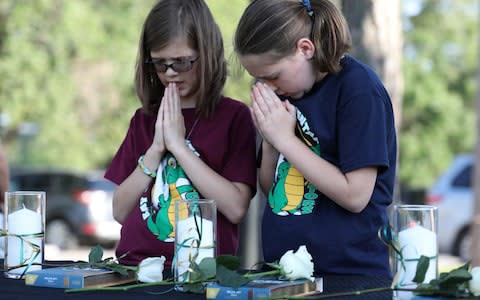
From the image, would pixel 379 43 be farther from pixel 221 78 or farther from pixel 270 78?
pixel 270 78

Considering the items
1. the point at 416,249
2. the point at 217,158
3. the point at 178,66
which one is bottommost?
the point at 416,249

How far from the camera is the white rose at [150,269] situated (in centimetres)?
224

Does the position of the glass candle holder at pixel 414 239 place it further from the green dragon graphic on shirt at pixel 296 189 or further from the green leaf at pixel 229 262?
the green dragon graphic on shirt at pixel 296 189

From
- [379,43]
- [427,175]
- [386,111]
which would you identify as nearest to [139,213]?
[386,111]

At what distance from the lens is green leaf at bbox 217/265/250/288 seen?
2.01 meters

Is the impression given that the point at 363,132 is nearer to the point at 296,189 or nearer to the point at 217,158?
the point at 296,189

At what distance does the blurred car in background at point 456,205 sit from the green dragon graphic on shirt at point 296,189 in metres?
10.6

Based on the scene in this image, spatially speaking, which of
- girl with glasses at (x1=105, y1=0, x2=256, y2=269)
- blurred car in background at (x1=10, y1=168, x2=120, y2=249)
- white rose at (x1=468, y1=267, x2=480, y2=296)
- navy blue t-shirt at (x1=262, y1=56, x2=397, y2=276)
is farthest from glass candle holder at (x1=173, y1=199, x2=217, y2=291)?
blurred car in background at (x1=10, y1=168, x2=120, y2=249)

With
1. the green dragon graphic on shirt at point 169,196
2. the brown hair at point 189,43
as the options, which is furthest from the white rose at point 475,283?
the brown hair at point 189,43

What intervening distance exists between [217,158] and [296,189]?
375 millimetres

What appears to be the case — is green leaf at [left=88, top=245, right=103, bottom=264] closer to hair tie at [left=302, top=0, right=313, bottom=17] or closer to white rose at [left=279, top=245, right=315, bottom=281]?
white rose at [left=279, top=245, right=315, bottom=281]

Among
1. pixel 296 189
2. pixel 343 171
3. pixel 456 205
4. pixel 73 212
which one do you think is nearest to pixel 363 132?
pixel 343 171

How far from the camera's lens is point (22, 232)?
8.06ft

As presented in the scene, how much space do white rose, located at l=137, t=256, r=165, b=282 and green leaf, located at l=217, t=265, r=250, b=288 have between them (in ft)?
0.82
